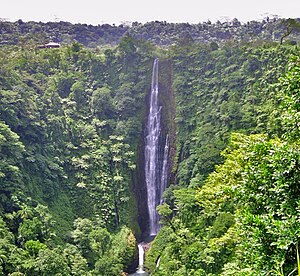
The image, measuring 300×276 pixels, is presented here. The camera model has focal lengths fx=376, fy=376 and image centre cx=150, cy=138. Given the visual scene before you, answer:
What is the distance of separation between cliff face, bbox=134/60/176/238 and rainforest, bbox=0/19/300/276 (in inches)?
3.6

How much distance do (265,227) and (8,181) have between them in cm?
1595

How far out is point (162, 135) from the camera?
28.2 metres

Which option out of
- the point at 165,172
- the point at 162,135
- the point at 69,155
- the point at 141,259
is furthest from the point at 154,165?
the point at 141,259

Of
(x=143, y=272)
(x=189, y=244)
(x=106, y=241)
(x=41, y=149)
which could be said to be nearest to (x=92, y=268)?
(x=106, y=241)

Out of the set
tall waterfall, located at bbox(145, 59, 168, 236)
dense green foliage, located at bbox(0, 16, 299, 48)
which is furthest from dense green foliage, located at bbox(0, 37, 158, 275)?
dense green foliage, located at bbox(0, 16, 299, 48)

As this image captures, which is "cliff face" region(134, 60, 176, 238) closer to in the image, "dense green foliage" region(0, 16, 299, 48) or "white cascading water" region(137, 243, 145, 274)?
"white cascading water" region(137, 243, 145, 274)

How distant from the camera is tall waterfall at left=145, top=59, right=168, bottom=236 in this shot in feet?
84.9

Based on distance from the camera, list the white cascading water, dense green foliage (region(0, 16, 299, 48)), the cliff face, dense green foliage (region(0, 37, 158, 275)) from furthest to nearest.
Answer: dense green foliage (region(0, 16, 299, 48)), the cliff face, the white cascading water, dense green foliage (region(0, 37, 158, 275))

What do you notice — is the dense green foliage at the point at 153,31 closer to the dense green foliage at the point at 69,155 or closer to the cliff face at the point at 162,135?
the cliff face at the point at 162,135

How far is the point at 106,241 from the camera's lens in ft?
65.7

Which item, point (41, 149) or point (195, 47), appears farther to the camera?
point (195, 47)

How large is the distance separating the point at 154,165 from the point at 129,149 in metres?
2.21

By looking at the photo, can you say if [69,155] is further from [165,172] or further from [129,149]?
[165,172]

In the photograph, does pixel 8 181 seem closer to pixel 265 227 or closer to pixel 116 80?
pixel 116 80
